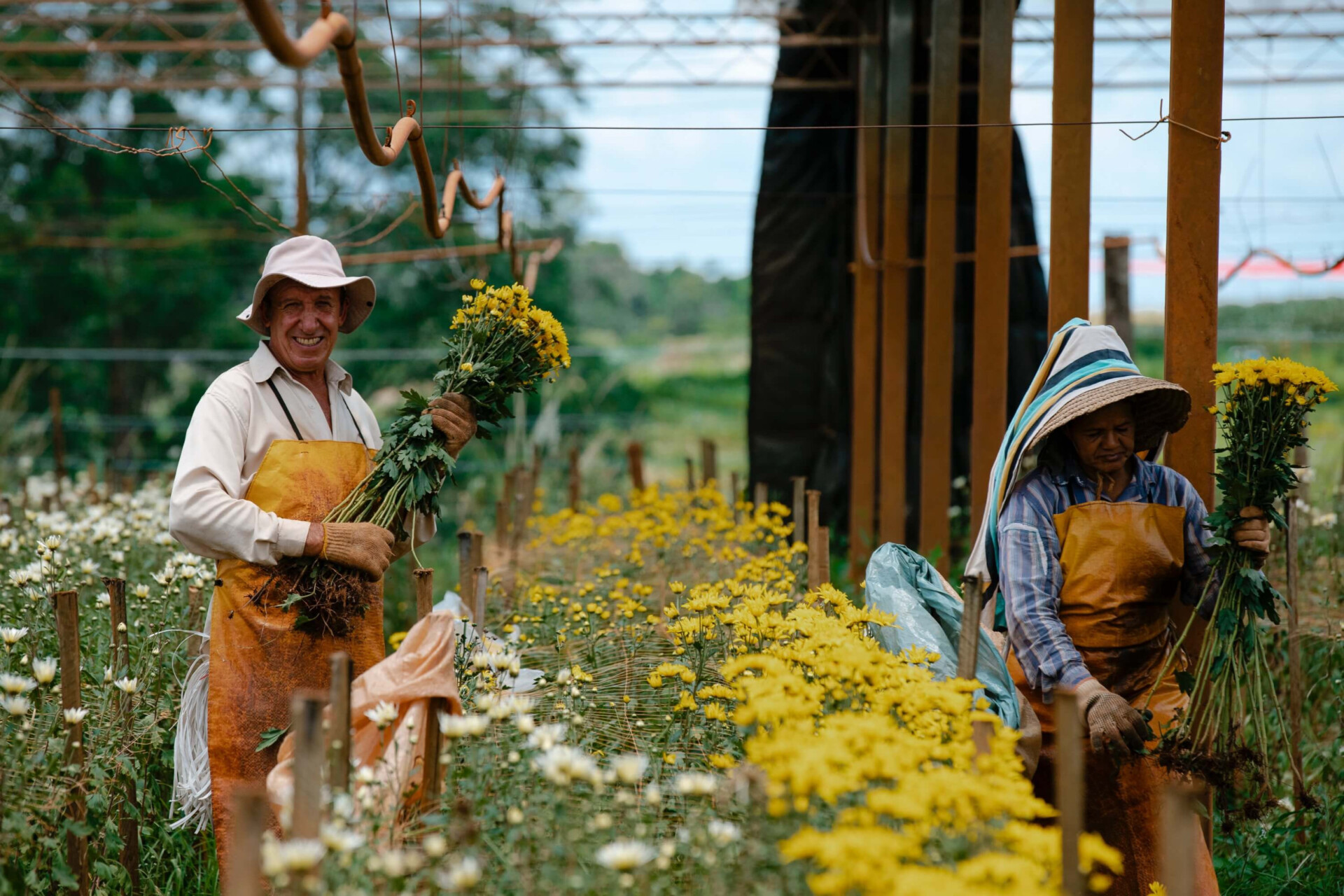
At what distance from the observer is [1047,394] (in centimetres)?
317

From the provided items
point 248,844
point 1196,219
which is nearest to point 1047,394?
point 1196,219

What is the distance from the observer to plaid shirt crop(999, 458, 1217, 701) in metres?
2.90

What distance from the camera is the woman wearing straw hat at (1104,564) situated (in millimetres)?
2920

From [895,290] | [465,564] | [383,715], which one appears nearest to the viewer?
[383,715]

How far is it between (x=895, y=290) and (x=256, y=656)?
4.76 m

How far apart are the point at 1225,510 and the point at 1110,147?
9.72m

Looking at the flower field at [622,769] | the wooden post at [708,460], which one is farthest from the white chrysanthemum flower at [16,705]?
the wooden post at [708,460]

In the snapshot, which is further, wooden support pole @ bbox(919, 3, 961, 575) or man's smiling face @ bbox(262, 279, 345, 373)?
wooden support pole @ bbox(919, 3, 961, 575)

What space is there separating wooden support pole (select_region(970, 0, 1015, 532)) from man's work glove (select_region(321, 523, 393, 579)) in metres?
3.13

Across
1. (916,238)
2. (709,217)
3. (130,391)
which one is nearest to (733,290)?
(709,217)

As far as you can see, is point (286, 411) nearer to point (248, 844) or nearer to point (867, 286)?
point (248, 844)

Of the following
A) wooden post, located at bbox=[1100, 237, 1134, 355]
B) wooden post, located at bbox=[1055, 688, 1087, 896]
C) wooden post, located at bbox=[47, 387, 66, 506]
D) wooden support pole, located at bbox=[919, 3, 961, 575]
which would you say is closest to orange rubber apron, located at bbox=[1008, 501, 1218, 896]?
wooden post, located at bbox=[1055, 688, 1087, 896]

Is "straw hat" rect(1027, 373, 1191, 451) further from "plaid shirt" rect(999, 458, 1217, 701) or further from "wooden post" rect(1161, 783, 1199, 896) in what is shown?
"wooden post" rect(1161, 783, 1199, 896)

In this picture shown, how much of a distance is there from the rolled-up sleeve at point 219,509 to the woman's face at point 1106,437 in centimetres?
209
